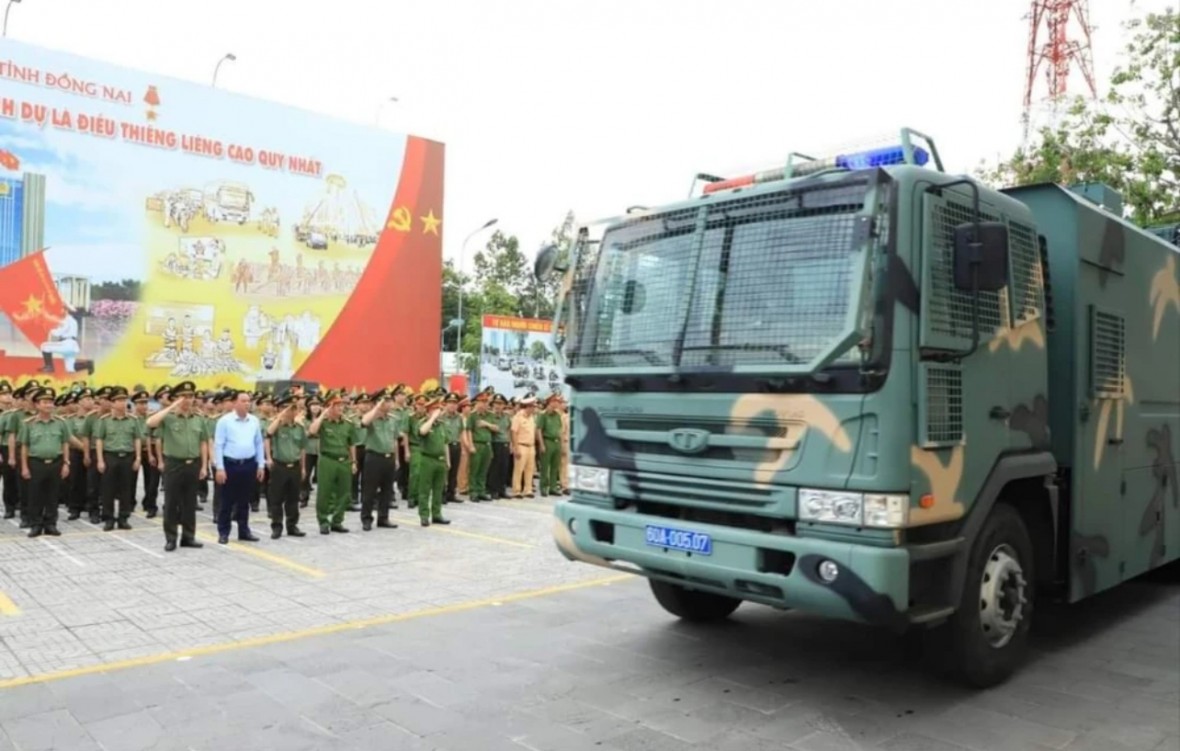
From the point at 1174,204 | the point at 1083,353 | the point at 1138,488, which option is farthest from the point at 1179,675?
the point at 1174,204

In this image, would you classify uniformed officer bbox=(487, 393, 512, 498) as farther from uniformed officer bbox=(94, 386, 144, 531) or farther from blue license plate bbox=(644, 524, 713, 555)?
blue license plate bbox=(644, 524, 713, 555)

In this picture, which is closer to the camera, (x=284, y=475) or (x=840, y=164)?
(x=840, y=164)

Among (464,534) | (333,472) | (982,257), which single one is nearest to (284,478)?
(333,472)

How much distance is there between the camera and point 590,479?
5133 mm

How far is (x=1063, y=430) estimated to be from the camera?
5273 millimetres

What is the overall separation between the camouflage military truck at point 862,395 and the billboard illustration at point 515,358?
15.4m

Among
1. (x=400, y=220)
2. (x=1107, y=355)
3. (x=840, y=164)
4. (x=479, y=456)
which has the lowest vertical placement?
(x=479, y=456)

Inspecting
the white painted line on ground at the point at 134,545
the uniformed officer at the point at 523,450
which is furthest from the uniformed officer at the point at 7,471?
the uniformed officer at the point at 523,450

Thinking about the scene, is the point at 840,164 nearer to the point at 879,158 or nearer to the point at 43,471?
the point at 879,158

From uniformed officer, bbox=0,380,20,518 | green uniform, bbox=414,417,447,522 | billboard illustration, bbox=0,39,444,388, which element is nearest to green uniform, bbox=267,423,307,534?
green uniform, bbox=414,417,447,522

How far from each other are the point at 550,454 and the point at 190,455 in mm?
7197

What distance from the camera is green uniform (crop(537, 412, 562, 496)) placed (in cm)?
1534

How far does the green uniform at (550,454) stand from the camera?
604 inches

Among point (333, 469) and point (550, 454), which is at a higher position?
point (333, 469)
